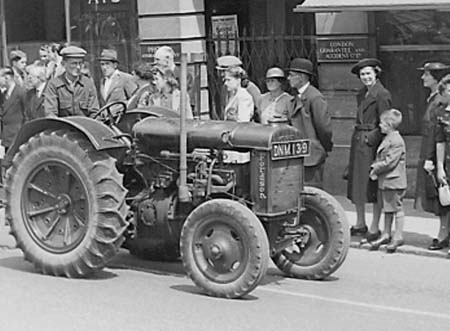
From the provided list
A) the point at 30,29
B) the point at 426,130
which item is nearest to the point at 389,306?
the point at 426,130

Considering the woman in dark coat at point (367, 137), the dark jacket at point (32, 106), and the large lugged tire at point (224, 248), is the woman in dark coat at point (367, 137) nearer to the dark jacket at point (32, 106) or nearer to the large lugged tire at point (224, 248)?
the large lugged tire at point (224, 248)

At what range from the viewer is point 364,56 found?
14.5m

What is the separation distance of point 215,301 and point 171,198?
1.23 m

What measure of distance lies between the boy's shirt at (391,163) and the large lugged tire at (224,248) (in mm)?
2872

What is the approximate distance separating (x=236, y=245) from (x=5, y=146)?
6.91 m

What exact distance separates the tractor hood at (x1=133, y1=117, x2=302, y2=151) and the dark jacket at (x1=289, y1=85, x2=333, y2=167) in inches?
83.1

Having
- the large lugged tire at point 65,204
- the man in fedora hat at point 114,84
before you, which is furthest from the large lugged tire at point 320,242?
the man in fedora hat at point 114,84

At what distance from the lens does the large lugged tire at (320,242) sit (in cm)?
955

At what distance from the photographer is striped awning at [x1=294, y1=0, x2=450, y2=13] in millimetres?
12617

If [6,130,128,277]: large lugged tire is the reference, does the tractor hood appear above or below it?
above

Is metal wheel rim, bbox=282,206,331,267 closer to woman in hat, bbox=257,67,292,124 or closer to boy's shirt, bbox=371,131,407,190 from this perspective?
boy's shirt, bbox=371,131,407,190

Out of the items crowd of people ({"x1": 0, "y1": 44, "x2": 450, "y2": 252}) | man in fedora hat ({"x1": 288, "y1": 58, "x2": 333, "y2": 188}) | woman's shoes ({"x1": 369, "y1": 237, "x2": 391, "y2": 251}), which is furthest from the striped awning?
woman's shoes ({"x1": 369, "y1": 237, "x2": 391, "y2": 251})

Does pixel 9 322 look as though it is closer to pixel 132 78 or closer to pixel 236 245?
pixel 236 245

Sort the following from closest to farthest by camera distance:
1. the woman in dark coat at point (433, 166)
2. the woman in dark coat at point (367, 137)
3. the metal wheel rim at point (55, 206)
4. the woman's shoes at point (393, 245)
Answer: the metal wheel rim at point (55, 206)
the woman in dark coat at point (433, 166)
the woman's shoes at point (393, 245)
the woman in dark coat at point (367, 137)
